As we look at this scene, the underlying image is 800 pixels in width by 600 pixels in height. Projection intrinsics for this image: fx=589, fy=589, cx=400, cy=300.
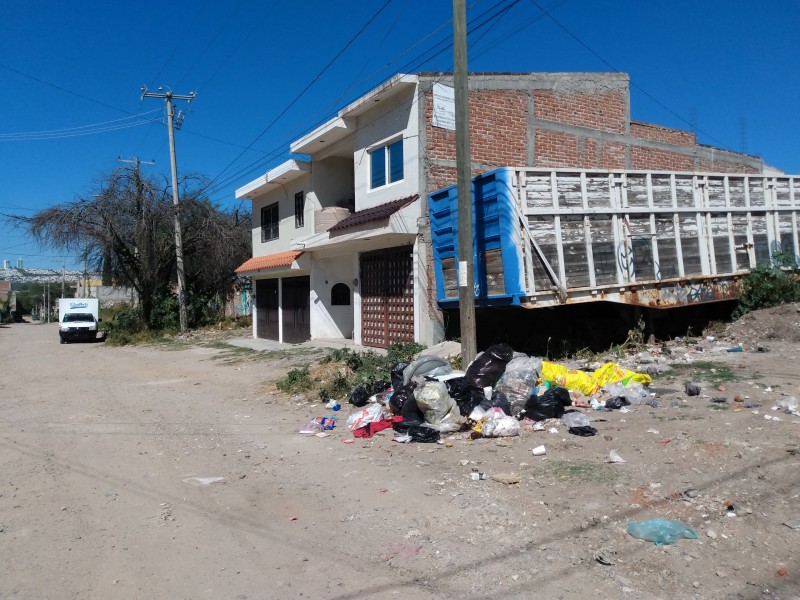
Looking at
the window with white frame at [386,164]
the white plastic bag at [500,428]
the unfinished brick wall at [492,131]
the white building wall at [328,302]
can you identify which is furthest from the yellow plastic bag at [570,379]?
the white building wall at [328,302]

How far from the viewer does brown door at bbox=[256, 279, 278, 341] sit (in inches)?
922

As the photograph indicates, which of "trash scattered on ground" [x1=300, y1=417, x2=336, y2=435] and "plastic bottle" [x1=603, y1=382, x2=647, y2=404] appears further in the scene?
"trash scattered on ground" [x1=300, y1=417, x2=336, y2=435]

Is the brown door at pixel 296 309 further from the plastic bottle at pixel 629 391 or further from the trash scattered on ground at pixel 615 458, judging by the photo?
the trash scattered on ground at pixel 615 458

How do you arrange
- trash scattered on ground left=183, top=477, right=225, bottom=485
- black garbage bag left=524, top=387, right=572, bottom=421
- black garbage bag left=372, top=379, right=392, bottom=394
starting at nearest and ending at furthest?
trash scattered on ground left=183, top=477, right=225, bottom=485 < black garbage bag left=524, top=387, right=572, bottom=421 < black garbage bag left=372, top=379, right=392, bottom=394

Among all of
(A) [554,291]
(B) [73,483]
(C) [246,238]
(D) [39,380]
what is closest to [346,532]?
(B) [73,483]

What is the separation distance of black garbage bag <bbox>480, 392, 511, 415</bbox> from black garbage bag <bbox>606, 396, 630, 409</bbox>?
1.26 metres

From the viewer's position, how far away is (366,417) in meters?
7.77

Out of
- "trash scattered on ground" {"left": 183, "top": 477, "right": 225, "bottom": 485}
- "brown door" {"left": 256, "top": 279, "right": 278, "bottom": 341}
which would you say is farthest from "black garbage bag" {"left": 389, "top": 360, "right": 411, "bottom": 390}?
"brown door" {"left": 256, "top": 279, "right": 278, "bottom": 341}

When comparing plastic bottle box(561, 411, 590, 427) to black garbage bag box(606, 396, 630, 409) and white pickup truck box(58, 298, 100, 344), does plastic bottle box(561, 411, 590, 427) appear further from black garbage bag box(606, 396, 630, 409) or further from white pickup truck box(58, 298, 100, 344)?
white pickup truck box(58, 298, 100, 344)

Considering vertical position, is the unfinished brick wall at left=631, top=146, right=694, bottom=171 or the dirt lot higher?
the unfinished brick wall at left=631, top=146, right=694, bottom=171

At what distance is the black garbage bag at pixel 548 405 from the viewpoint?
7.06m

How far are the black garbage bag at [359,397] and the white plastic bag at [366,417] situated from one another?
0.91 metres

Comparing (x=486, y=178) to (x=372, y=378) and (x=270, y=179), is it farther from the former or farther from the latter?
(x=270, y=179)

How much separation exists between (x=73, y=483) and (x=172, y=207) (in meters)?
22.5
